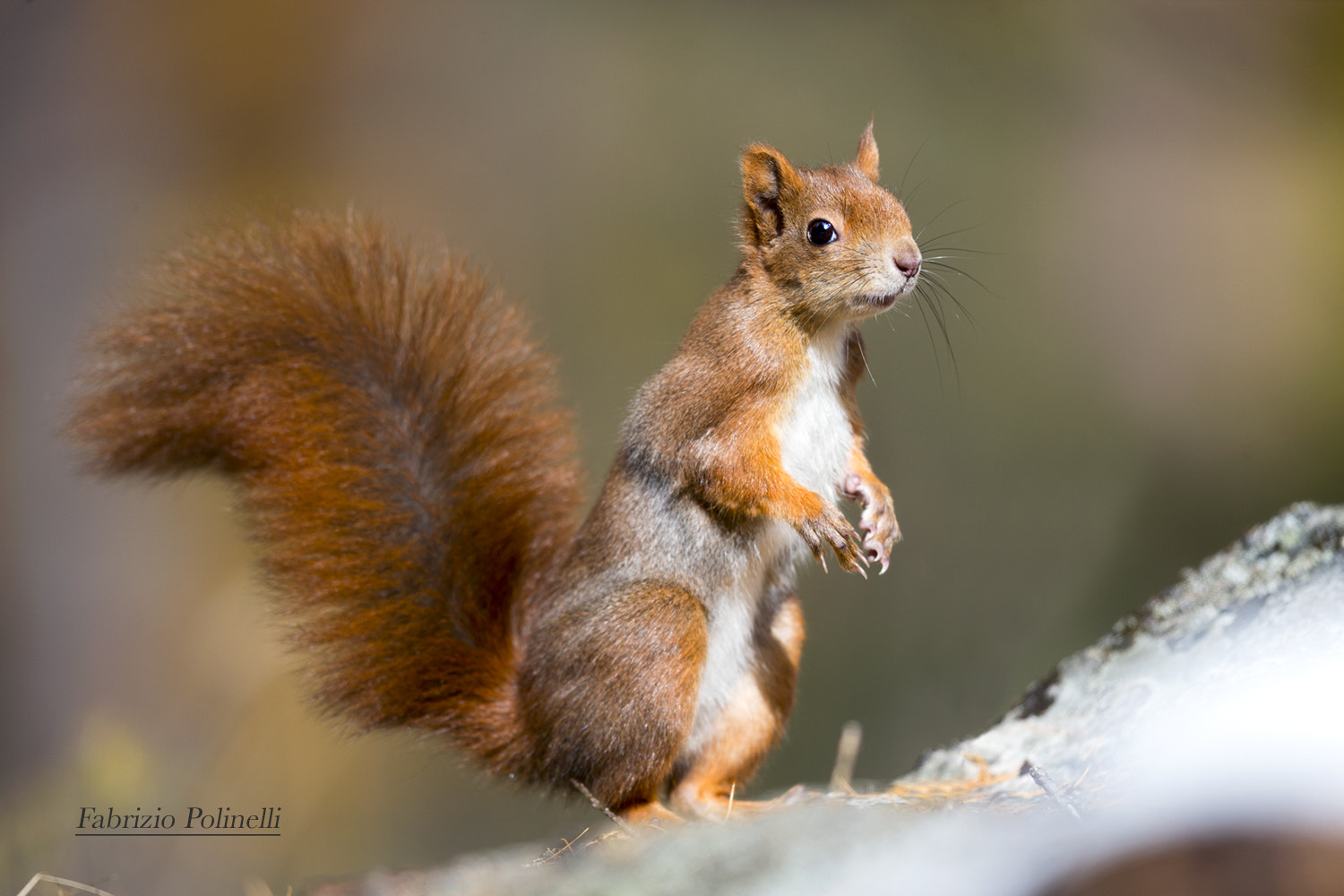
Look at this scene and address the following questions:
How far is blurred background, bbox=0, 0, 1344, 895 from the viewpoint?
193 cm

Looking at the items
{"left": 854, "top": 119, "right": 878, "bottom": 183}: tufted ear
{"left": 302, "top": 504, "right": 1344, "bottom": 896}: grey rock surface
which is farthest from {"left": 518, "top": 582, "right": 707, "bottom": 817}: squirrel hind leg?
{"left": 854, "top": 119, "right": 878, "bottom": 183}: tufted ear

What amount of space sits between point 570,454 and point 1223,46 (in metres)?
1.74

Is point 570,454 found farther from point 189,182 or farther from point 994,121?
point 994,121

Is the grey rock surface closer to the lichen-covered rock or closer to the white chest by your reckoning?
the lichen-covered rock

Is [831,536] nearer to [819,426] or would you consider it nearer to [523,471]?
[819,426]

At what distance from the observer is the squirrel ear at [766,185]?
1146mm

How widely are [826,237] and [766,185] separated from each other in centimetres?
10

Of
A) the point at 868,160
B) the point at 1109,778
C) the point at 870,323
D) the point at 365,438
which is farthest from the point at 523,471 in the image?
the point at 870,323

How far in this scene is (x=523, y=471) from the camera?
136 cm

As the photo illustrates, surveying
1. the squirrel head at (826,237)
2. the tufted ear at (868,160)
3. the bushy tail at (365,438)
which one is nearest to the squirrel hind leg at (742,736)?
the bushy tail at (365,438)

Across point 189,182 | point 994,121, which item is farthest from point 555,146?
point 994,121

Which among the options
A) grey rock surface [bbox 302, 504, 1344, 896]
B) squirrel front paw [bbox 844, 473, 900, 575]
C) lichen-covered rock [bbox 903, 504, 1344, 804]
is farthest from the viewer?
squirrel front paw [bbox 844, 473, 900, 575]

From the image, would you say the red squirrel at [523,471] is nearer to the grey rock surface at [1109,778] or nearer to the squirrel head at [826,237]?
the squirrel head at [826,237]

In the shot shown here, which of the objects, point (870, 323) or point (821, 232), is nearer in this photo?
point (821, 232)
